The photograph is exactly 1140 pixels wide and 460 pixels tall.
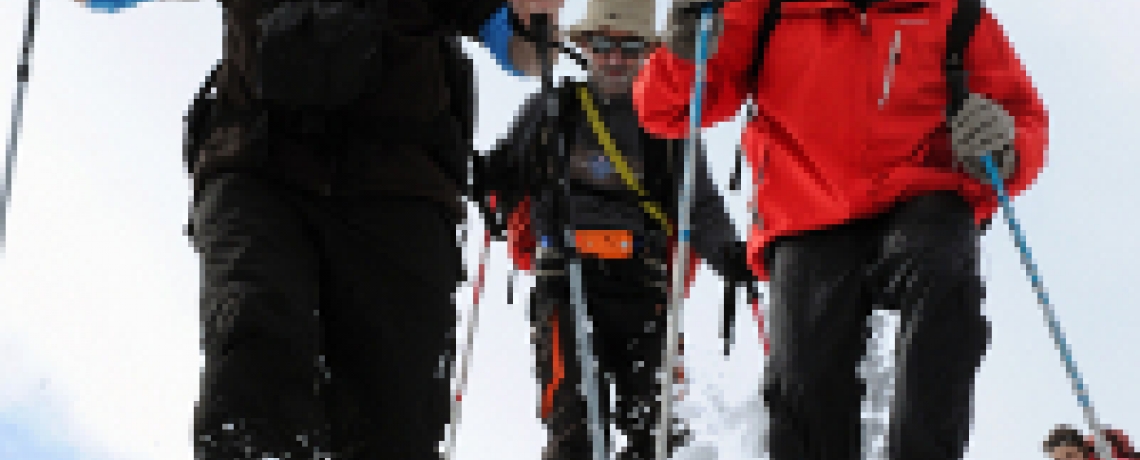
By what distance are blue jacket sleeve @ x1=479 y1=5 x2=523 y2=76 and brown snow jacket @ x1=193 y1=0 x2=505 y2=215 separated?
4.4 inches

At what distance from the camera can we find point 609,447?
4.09 m

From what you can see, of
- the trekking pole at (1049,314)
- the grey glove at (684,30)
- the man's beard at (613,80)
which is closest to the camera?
the trekking pole at (1049,314)

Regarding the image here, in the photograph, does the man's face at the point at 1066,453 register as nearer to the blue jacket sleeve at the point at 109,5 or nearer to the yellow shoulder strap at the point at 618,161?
the yellow shoulder strap at the point at 618,161

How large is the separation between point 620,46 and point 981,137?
1768 mm

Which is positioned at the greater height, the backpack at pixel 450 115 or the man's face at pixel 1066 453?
the backpack at pixel 450 115

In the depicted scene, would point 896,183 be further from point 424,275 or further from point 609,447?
point 609,447

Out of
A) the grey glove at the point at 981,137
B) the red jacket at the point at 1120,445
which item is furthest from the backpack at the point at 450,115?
the red jacket at the point at 1120,445

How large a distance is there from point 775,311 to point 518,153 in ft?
4.72

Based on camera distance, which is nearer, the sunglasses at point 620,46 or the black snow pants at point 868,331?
the black snow pants at point 868,331

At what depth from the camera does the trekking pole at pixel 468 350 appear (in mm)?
2645

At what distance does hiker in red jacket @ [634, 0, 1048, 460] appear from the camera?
2.65 m

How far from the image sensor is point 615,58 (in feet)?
14.4

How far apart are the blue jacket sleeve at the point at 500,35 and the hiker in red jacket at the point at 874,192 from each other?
19.1 inches

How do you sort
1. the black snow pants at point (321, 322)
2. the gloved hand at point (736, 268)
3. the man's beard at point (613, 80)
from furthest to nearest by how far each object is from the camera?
the man's beard at point (613, 80) → the gloved hand at point (736, 268) → the black snow pants at point (321, 322)
